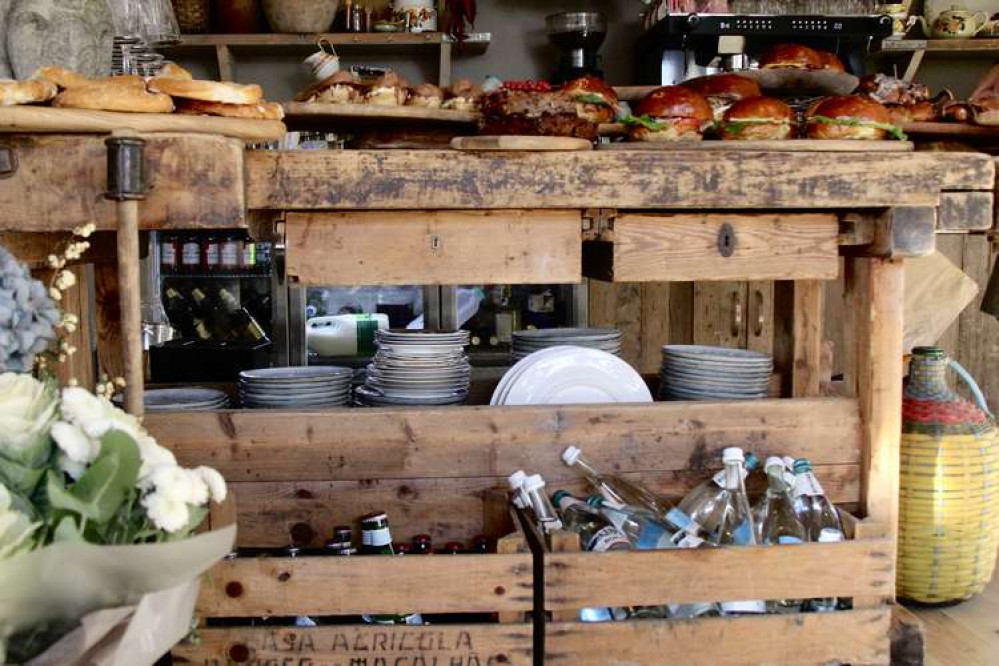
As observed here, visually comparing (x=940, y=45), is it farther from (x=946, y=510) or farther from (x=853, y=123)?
(x=853, y=123)

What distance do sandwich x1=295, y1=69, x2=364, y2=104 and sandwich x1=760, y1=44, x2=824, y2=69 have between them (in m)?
1.60

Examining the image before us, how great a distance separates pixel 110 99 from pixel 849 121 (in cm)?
117

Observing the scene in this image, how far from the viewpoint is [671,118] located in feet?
6.16

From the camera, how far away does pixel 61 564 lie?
774 millimetres

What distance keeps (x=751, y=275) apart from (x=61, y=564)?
1.20 meters

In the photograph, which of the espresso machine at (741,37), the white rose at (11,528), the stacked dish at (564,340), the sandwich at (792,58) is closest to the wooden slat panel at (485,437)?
the stacked dish at (564,340)

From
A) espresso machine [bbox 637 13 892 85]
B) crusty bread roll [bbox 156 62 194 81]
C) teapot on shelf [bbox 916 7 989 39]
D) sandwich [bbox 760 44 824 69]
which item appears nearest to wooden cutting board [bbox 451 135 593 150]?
crusty bread roll [bbox 156 62 194 81]

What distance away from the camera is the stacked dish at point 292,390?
6.34 ft

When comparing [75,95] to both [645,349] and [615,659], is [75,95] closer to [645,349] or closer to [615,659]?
[615,659]


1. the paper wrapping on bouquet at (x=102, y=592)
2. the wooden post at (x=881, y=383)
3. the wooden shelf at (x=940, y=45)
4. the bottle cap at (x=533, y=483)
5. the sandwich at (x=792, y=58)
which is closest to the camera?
the paper wrapping on bouquet at (x=102, y=592)

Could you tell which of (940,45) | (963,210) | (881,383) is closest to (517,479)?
(881,383)

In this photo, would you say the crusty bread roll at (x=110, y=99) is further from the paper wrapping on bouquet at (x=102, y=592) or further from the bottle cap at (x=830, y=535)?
the bottle cap at (x=830, y=535)

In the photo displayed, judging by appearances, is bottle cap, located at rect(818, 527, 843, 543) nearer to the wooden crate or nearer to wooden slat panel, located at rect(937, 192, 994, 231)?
the wooden crate

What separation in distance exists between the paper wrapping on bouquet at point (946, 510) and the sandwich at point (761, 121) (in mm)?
892
